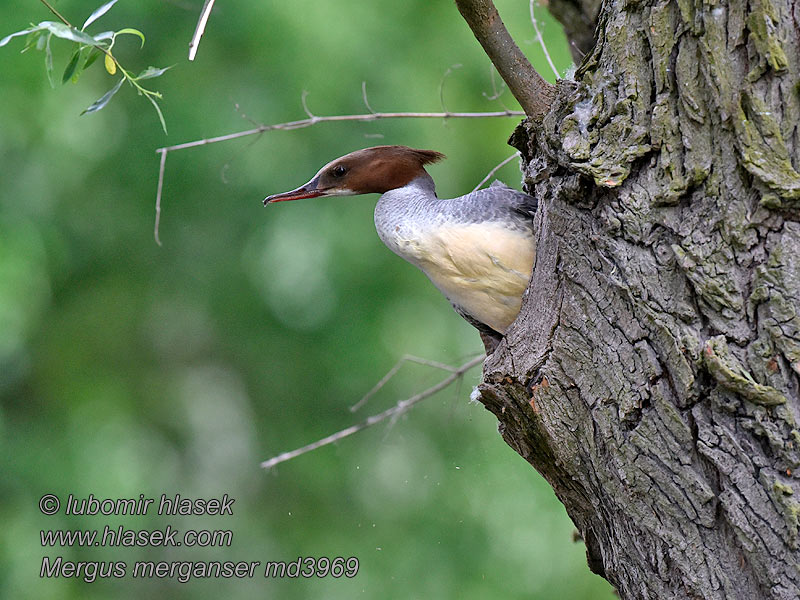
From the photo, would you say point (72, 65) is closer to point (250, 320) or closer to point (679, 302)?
point (679, 302)

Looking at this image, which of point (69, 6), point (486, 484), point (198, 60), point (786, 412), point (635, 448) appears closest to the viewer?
point (786, 412)

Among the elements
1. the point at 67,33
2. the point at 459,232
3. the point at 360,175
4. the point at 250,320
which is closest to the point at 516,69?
the point at 459,232

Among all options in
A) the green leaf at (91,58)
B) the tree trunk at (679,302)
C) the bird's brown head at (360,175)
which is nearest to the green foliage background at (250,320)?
the bird's brown head at (360,175)

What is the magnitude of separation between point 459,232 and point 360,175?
384 mm

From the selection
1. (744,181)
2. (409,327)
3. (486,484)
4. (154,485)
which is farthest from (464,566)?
(744,181)

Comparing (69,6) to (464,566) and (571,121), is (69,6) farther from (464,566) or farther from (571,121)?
(464,566)

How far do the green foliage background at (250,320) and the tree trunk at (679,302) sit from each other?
2.54 meters

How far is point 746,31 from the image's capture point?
1.38 metres

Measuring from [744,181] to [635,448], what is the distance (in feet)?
1.62

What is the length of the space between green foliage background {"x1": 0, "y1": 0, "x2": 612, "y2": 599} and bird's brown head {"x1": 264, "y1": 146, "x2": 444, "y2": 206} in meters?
1.92

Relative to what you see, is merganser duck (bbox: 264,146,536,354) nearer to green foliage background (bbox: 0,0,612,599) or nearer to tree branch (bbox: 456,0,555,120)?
tree branch (bbox: 456,0,555,120)

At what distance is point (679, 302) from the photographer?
1.44 meters

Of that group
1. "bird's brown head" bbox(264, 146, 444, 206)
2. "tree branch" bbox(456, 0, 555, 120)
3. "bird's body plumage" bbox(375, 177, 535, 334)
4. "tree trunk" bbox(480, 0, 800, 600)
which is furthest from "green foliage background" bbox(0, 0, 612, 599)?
"tree trunk" bbox(480, 0, 800, 600)

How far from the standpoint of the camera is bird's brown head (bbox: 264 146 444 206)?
2180 mm
